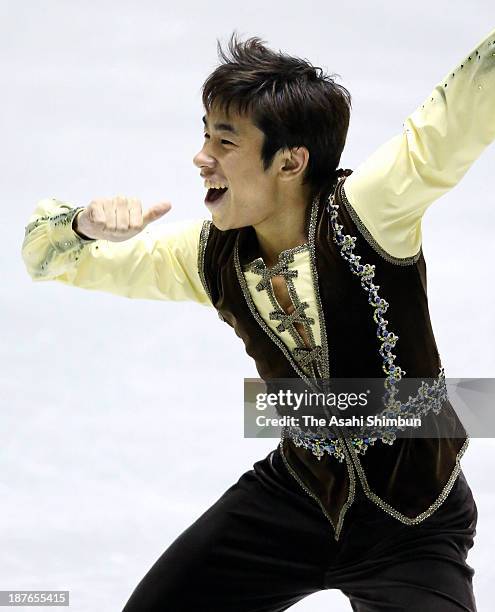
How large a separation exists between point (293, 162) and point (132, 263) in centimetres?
61

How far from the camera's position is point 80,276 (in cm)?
366

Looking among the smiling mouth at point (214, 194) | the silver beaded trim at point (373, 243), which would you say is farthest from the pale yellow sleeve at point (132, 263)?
the silver beaded trim at point (373, 243)

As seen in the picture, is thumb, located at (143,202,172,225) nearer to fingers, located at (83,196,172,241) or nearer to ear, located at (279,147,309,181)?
fingers, located at (83,196,172,241)

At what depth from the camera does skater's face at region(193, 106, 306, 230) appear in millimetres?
3355

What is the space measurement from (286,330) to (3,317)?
2.92 m

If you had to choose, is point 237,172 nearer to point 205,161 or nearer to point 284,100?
point 205,161

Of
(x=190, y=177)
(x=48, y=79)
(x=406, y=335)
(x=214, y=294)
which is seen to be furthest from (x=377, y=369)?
(x=48, y=79)

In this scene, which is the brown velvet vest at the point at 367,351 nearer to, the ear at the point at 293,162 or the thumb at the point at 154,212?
the ear at the point at 293,162

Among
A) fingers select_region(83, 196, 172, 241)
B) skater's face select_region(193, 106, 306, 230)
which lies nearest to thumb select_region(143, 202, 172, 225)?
fingers select_region(83, 196, 172, 241)

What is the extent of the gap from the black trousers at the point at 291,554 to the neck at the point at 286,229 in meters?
0.64

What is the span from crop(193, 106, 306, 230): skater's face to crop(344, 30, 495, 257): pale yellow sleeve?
8.8 inches

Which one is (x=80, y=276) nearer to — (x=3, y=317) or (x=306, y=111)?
(x=306, y=111)

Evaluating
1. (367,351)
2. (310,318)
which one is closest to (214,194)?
(310,318)

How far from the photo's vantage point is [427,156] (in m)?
3.08
